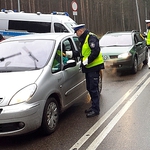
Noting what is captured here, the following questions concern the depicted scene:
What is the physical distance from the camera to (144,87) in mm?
7793

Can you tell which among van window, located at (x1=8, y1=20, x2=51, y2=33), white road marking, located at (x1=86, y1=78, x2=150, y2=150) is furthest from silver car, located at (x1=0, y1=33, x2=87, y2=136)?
van window, located at (x1=8, y1=20, x2=51, y2=33)

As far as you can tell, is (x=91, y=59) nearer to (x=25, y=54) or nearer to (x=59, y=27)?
(x=25, y=54)

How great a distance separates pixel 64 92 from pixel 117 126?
1088mm

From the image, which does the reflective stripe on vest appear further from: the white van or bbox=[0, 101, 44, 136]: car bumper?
the white van

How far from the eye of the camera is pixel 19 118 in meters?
4.16

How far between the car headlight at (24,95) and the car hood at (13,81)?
53 millimetres

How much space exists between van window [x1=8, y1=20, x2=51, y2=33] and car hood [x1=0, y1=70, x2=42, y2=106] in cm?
1243

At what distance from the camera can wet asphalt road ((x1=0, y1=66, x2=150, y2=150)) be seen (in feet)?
14.0

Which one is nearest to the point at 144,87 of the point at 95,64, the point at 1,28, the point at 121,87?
the point at 121,87

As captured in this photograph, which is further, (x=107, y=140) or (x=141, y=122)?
(x=141, y=122)

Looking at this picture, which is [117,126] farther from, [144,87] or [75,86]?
[144,87]

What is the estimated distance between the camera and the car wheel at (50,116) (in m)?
4.56

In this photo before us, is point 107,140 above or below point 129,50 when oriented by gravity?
below

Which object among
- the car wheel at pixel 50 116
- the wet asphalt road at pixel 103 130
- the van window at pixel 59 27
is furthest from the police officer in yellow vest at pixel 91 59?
the van window at pixel 59 27
